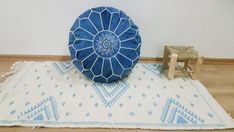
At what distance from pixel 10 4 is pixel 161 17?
1277mm

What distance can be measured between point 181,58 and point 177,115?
54cm

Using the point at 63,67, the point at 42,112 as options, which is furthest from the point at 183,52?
the point at 42,112

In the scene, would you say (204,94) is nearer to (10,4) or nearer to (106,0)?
(106,0)

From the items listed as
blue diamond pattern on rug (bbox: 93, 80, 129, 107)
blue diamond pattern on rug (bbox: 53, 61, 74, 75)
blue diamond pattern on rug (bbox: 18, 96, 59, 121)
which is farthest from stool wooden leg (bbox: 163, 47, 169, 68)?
blue diamond pattern on rug (bbox: 18, 96, 59, 121)

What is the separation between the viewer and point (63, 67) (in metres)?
2.11

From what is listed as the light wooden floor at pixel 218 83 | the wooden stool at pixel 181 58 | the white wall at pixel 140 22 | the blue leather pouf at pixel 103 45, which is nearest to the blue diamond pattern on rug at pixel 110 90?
the blue leather pouf at pixel 103 45

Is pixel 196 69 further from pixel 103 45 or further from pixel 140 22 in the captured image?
pixel 103 45

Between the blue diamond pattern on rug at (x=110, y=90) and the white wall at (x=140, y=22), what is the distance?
0.53 meters

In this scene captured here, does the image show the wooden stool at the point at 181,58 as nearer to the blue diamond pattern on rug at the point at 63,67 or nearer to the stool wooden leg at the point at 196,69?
the stool wooden leg at the point at 196,69

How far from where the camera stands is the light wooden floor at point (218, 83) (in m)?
1.56

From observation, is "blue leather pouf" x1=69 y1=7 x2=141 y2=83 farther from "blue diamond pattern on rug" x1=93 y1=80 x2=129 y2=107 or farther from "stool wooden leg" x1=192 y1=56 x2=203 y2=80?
"stool wooden leg" x1=192 y1=56 x2=203 y2=80

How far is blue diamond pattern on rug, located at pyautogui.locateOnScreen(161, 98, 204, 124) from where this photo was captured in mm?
1510

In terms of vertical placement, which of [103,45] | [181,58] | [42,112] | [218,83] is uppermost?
[103,45]

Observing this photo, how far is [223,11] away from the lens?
2.16 m
